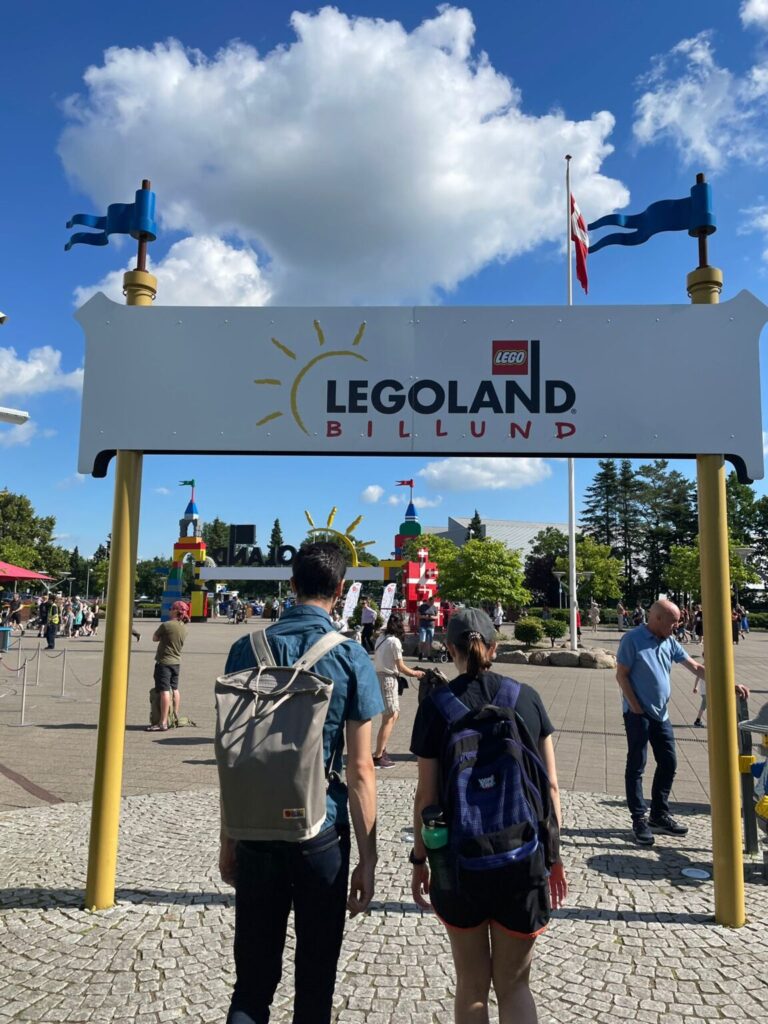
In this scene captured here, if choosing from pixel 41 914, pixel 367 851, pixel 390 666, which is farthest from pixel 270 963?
pixel 390 666

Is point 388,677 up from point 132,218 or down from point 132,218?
down

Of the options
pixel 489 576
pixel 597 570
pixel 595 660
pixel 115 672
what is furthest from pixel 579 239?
pixel 597 570

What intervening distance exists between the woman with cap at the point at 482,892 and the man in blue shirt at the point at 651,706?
310 cm

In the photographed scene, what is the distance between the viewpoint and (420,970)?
3.27 metres

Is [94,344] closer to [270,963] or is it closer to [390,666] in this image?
[270,963]

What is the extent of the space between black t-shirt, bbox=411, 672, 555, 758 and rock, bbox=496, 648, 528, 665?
17909 millimetres

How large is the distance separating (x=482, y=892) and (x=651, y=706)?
3.58 metres

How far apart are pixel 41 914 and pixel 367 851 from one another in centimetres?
257

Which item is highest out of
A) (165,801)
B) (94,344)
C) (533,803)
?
(94,344)

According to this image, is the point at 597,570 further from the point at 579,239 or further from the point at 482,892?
the point at 482,892

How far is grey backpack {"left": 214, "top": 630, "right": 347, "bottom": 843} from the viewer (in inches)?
82.4

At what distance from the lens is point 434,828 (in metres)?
2.22

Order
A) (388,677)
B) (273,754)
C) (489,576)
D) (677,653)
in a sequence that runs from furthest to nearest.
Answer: (489,576) → (388,677) → (677,653) → (273,754)

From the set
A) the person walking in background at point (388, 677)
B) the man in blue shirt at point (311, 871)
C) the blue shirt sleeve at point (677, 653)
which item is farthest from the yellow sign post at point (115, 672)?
the blue shirt sleeve at point (677, 653)
